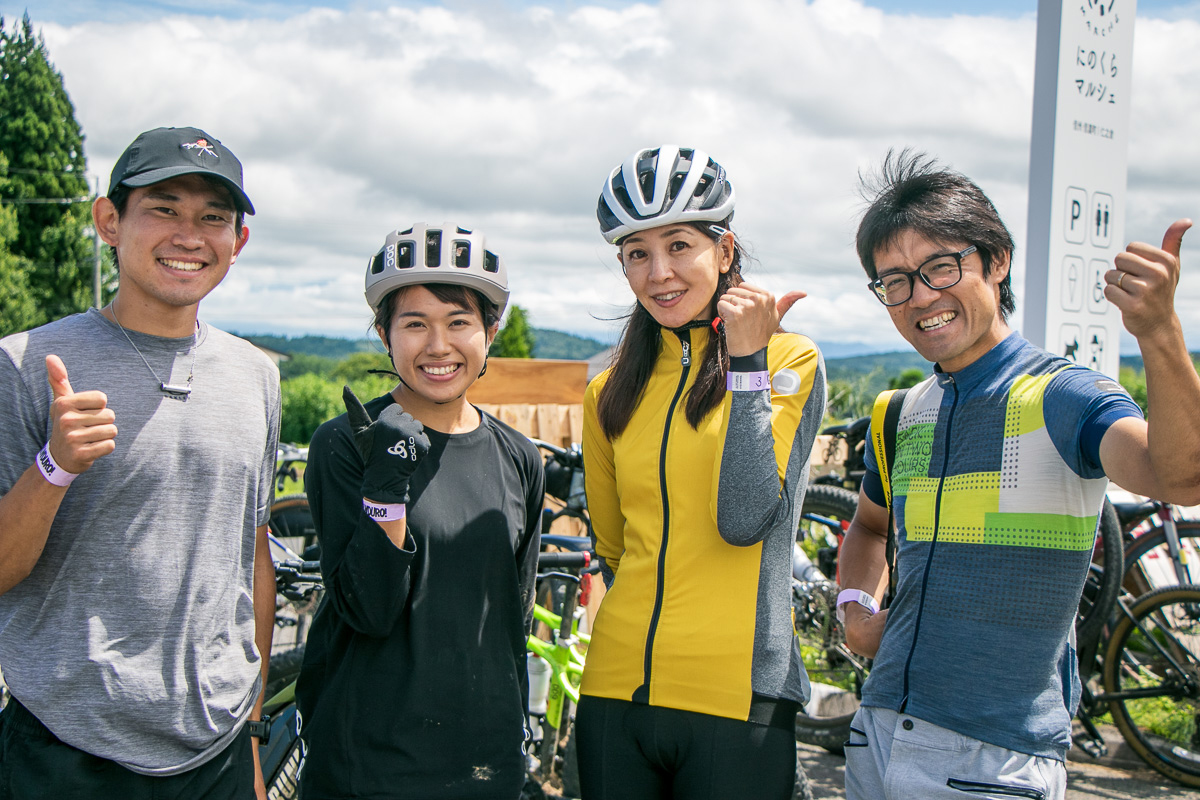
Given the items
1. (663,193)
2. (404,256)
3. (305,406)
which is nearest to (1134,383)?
(663,193)

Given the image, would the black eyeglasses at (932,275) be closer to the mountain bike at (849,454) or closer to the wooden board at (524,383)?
the mountain bike at (849,454)

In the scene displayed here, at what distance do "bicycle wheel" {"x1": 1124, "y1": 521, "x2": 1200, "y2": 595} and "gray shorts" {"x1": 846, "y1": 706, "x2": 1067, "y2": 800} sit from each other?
353 cm

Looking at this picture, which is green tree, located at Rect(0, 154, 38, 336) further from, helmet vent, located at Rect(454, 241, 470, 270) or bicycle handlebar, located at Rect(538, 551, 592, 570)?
helmet vent, located at Rect(454, 241, 470, 270)

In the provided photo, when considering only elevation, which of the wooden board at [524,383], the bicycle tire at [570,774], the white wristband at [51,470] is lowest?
the bicycle tire at [570,774]

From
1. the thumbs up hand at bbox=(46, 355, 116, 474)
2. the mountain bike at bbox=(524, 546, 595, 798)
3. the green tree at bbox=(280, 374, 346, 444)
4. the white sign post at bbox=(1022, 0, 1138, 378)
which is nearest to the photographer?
the thumbs up hand at bbox=(46, 355, 116, 474)

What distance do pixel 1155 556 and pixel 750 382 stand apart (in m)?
4.54

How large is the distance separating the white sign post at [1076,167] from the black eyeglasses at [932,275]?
3.69m

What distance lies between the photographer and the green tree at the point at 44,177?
3791 centimetres

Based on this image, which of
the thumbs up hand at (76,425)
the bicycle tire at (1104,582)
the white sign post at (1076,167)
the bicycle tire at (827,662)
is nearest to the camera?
the thumbs up hand at (76,425)

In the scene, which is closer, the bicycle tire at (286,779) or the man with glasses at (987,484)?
the man with glasses at (987,484)

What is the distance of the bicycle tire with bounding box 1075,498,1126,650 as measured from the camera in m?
4.46

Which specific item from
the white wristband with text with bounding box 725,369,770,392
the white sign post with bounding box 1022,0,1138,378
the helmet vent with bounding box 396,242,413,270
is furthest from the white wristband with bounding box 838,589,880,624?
the white sign post with bounding box 1022,0,1138,378

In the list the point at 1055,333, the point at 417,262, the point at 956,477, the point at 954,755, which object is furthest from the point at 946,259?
the point at 1055,333

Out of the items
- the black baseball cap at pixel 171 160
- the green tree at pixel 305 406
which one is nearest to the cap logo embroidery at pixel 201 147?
the black baseball cap at pixel 171 160
